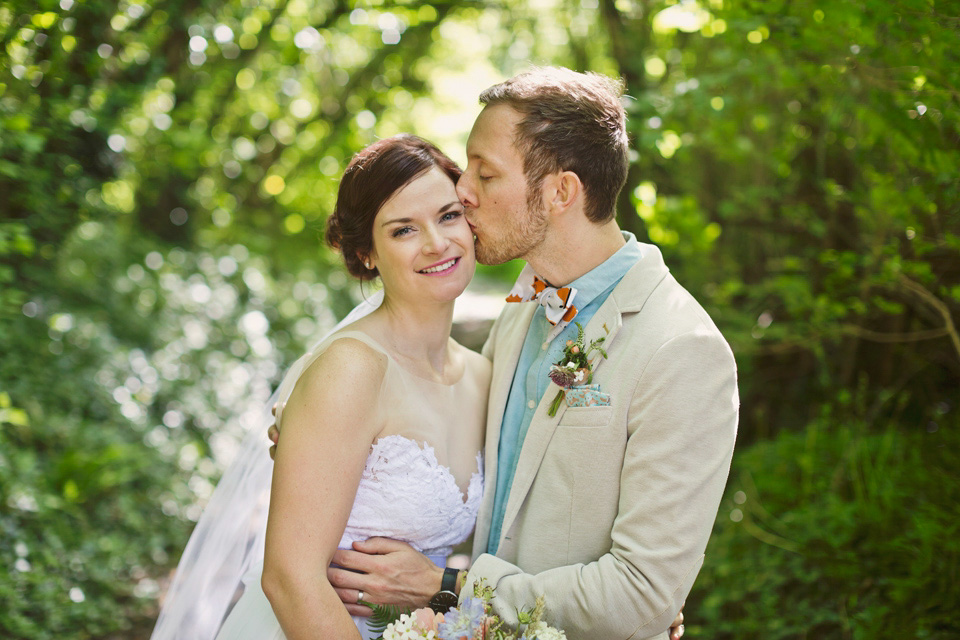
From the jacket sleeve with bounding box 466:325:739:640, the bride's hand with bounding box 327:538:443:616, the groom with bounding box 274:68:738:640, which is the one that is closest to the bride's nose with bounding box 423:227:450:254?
the groom with bounding box 274:68:738:640

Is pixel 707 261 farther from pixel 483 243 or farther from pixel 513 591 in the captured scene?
pixel 513 591

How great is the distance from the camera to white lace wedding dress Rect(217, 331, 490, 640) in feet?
7.95

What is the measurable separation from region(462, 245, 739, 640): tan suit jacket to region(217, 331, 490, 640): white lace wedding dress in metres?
0.27

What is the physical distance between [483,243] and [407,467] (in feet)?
2.70

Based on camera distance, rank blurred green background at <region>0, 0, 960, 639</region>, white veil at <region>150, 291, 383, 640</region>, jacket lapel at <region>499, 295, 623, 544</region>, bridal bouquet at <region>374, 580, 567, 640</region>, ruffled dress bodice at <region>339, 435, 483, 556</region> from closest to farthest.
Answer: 1. bridal bouquet at <region>374, 580, 567, 640</region>
2. jacket lapel at <region>499, 295, 623, 544</region>
3. ruffled dress bodice at <region>339, 435, 483, 556</region>
4. white veil at <region>150, 291, 383, 640</region>
5. blurred green background at <region>0, 0, 960, 639</region>

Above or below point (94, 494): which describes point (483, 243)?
above

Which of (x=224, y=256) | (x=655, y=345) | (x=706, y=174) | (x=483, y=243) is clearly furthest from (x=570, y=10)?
(x=655, y=345)

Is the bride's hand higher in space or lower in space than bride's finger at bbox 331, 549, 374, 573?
lower

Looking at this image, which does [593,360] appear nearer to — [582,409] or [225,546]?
[582,409]

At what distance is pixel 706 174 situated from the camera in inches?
263

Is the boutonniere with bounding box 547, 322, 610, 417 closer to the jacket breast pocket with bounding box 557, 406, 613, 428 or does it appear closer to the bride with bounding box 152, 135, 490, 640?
the jacket breast pocket with bounding box 557, 406, 613, 428

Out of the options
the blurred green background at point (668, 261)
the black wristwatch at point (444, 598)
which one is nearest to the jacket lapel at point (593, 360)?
the black wristwatch at point (444, 598)

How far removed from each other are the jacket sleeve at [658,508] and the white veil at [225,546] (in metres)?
1.13

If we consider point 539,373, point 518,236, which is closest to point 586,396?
point 539,373
